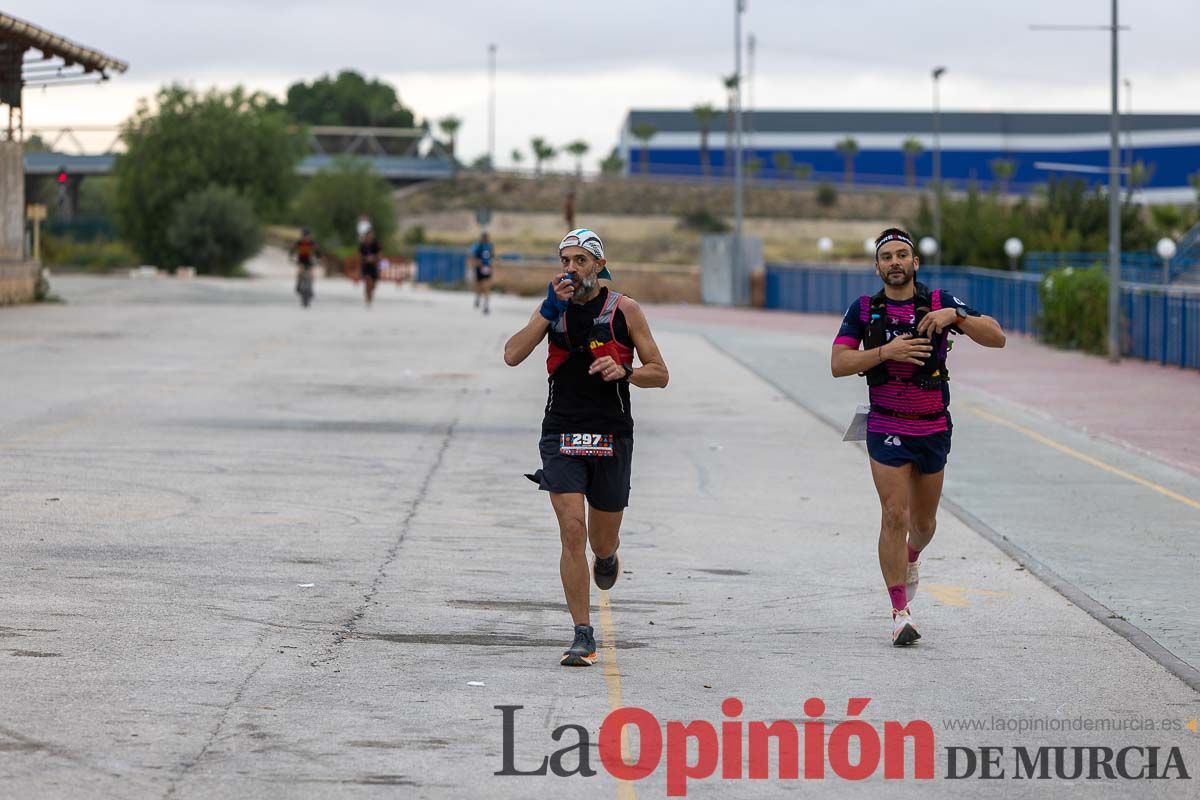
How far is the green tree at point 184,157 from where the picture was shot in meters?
75.1

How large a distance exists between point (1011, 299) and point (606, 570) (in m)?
32.8

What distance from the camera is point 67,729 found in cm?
691

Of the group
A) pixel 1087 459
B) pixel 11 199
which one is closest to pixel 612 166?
pixel 11 199

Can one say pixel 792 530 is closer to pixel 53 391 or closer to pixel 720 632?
pixel 720 632

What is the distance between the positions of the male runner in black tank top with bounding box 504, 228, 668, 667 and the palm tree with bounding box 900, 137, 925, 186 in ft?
420

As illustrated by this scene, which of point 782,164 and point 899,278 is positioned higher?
point 782,164

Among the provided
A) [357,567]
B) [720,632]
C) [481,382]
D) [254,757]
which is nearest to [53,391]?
[481,382]

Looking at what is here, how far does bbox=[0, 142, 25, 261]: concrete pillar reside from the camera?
38844mm

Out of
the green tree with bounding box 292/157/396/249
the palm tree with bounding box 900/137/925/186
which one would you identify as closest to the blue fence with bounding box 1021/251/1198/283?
the green tree with bounding box 292/157/396/249

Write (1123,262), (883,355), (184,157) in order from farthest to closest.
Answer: (184,157) < (1123,262) < (883,355)

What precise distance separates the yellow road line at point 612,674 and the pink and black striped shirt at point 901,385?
5.63 feet

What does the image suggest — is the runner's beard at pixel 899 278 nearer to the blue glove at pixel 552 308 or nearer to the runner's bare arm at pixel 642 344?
the runner's bare arm at pixel 642 344

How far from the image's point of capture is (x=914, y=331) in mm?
8867

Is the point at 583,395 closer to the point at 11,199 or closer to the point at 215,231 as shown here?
the point at 11,199
